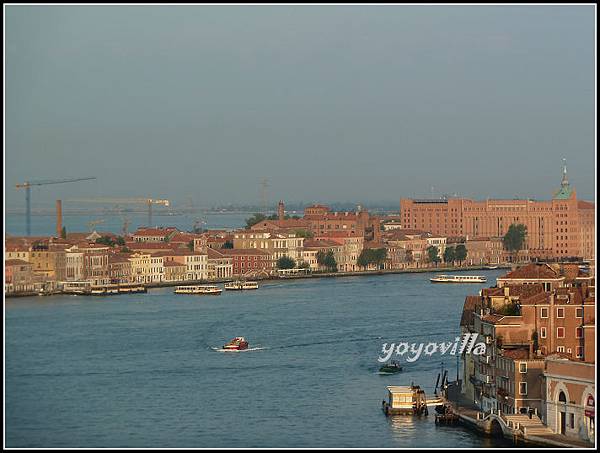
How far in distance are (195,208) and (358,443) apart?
257ft

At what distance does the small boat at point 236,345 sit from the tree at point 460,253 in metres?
23.1

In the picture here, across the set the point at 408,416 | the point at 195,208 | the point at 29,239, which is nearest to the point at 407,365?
the point at 408,416

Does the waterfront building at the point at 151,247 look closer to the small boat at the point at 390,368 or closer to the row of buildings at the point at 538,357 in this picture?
the small boat at the point at 390,368

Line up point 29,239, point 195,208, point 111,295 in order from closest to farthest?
1. point 111,295
2. point 29,239
3. point 195,208

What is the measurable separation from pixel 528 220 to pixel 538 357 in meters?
33.9

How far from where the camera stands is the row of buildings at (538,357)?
398 inches

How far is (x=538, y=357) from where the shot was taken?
1094 cm

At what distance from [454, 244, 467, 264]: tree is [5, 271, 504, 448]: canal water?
15667 millimetres

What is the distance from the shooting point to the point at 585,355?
10.8 metres

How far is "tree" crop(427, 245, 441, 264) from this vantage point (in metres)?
39.5

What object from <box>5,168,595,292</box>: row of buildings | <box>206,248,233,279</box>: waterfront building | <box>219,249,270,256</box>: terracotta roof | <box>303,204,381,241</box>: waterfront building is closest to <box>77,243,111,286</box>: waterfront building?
<box>5,168,595,292</box>: row of buildings

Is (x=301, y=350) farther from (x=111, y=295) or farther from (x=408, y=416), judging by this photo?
(x=111, y=295)

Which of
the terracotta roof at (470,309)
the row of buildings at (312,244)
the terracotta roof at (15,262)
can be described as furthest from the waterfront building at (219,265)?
the terracotta roof at (470,309)

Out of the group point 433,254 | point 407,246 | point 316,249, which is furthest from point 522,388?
point 407,246
